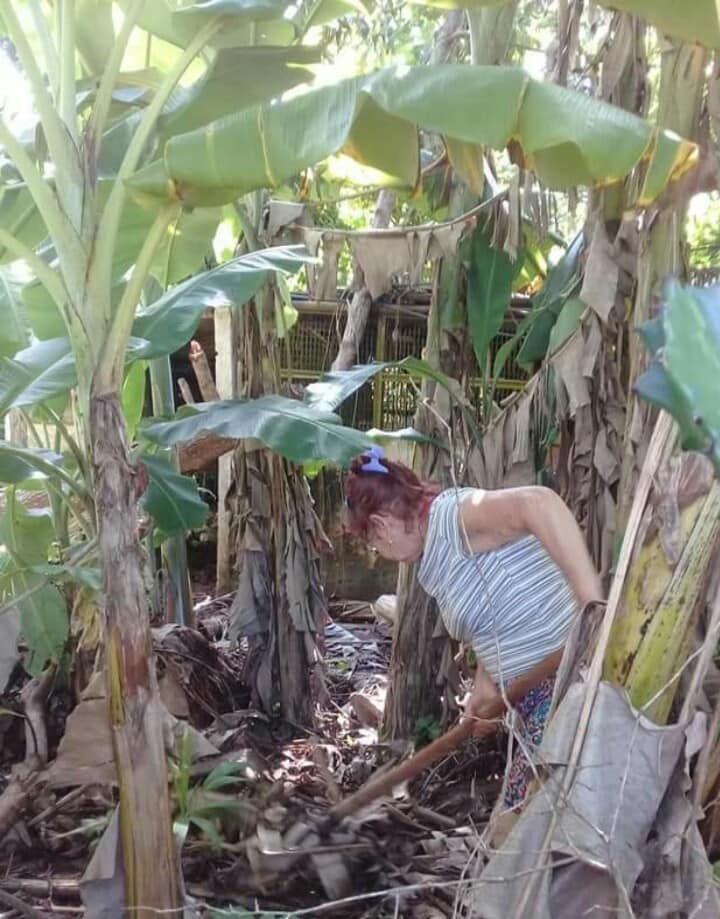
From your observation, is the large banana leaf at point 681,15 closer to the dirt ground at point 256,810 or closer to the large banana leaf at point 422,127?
the large banana leaf at point 422,127

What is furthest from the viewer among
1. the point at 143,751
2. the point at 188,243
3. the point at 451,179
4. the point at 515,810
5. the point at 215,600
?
the point at 215,600

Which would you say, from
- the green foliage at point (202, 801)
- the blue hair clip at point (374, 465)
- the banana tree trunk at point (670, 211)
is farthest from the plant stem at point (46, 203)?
the green foliage at point (202, 801)

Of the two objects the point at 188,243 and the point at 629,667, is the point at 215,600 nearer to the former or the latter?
the point at 188,243

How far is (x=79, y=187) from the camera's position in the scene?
88.9 inches

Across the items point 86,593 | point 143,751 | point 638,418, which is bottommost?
point 86,593

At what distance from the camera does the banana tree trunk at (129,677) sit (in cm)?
220

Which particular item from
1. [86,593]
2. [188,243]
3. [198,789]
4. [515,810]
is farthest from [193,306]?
[515,810]

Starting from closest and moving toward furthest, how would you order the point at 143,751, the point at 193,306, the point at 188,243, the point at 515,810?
the point at 515,810 < the point at 143,751 < the point at 193,306 < the point at 188,243

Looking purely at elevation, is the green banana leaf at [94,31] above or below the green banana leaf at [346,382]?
above

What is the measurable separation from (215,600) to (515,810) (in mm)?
4648

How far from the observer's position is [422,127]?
2059 mm

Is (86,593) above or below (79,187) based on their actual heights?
below

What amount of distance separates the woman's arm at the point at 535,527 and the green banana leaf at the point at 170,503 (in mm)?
1354

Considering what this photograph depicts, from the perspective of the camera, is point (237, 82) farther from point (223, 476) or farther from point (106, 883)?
point (223, 476)
